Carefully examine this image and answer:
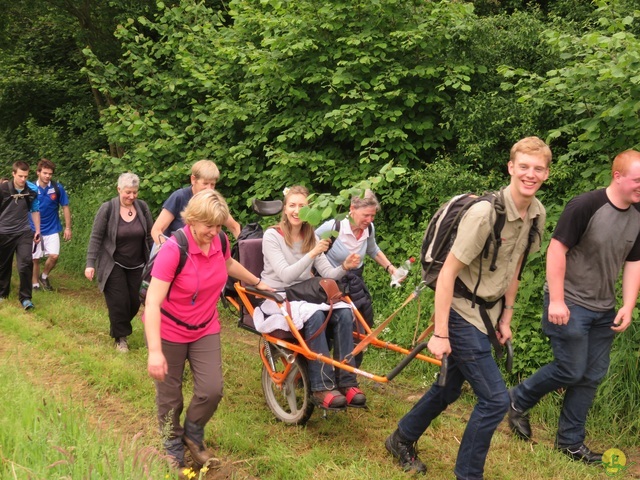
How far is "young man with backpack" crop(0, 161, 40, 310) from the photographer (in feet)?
30.7

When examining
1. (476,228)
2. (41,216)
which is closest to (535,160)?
(476,228)

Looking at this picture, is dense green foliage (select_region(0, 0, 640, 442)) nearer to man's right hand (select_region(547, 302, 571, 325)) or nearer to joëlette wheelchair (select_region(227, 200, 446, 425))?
man's right hand (select_region(547, 302, 571, 325))

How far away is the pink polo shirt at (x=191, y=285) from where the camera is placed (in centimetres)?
420

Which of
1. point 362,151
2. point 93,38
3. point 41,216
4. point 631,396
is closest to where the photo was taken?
point 631,396

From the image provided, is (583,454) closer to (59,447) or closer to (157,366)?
(157,366)

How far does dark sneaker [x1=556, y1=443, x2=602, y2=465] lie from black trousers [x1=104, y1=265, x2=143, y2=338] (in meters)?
4.76

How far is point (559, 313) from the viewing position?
4395 mm

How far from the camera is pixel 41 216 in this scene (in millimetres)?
10703

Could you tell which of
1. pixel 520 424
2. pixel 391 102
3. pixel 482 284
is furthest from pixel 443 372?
pixel 391 102

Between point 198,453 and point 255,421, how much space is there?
0.94m

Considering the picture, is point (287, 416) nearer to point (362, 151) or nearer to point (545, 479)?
point (545, 479)

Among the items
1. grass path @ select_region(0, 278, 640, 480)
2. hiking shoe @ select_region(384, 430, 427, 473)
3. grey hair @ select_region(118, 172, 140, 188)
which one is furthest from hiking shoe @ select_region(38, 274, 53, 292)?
hiking shoe @ select_region(384, 430, 427, 473)

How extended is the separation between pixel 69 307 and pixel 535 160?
24.0ft

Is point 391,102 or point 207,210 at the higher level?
point 391,102
